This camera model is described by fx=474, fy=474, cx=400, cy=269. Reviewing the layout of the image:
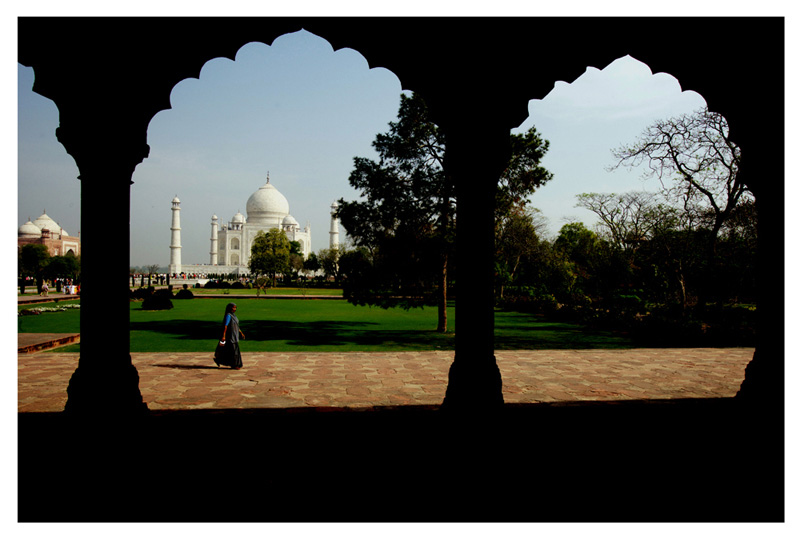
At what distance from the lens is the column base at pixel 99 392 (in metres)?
3.58

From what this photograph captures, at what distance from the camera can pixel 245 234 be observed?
7569cm

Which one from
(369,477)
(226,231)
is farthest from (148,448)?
(226,231)

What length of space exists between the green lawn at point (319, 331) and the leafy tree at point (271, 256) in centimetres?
2671

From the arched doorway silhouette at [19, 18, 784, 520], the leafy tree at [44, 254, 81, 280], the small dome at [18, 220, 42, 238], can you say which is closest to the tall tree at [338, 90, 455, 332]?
the arched doorway silhouette at [19, 18, 784, 520]

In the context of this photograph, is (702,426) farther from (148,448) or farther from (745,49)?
(148,448)

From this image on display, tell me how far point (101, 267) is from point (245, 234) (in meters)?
75.6

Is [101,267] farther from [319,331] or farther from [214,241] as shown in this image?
[214,241]

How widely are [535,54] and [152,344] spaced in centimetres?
1059

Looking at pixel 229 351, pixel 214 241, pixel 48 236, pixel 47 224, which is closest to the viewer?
pixel 229 351

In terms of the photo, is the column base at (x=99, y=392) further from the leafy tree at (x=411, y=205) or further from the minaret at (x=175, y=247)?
the minaret at (x=175, y=247)

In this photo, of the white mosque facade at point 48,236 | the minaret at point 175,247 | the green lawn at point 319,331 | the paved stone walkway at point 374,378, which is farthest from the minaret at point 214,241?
the paved stone walkway at point 374,378

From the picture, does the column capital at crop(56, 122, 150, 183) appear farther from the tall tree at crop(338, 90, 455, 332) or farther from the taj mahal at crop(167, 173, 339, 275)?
the taj mahal at crop(167, 173, 339, 275)

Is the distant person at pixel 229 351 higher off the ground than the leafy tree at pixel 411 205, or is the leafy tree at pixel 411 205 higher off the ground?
the leafy tree at pixel 411 205

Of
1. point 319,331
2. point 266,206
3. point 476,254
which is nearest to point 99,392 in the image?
point 476,254
